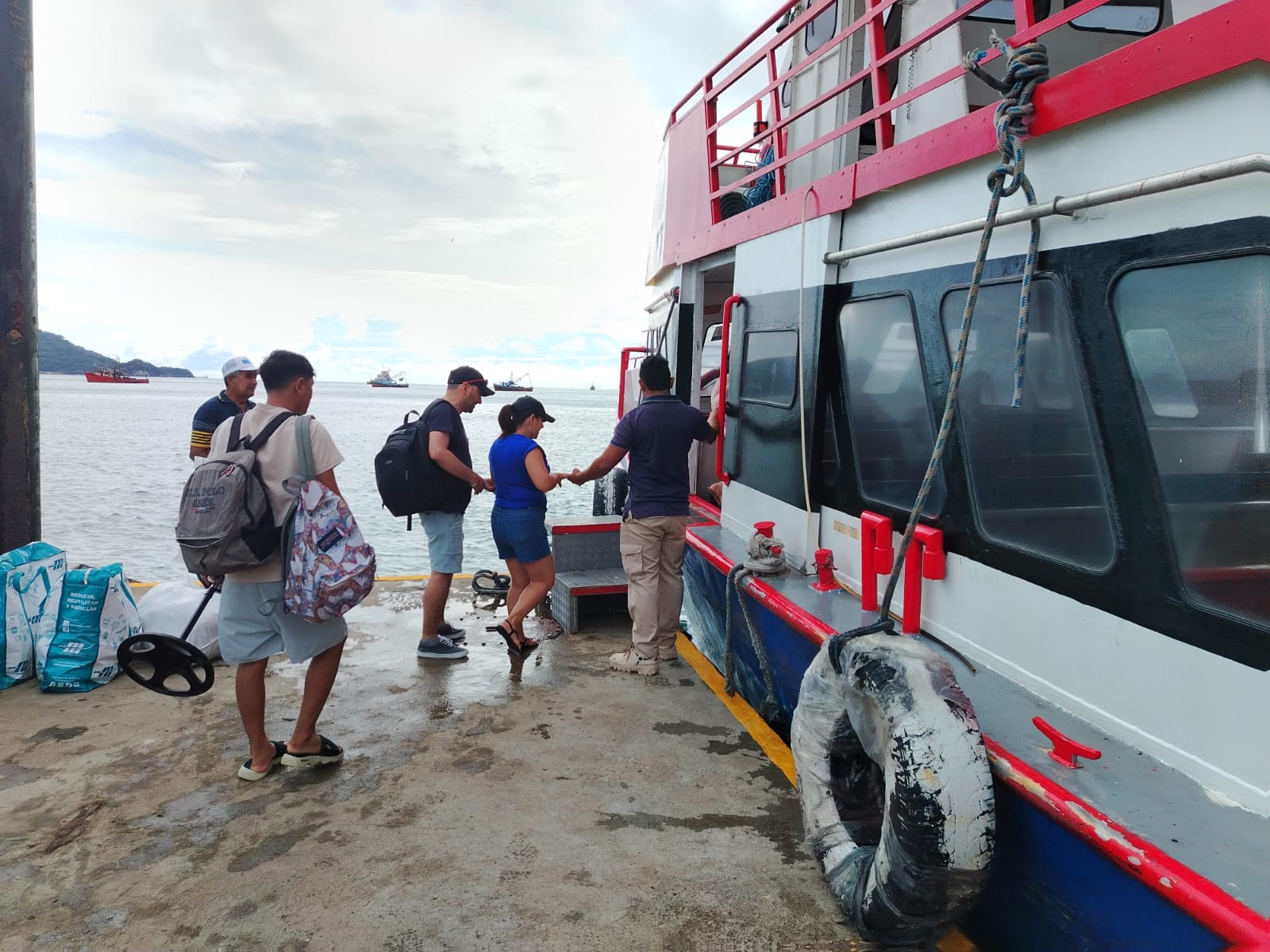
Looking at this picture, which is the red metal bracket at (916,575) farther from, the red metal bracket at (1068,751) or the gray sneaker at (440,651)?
the gray sneaker at (440,651)

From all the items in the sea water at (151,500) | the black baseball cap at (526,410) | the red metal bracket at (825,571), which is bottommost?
the sea water at (151,500)

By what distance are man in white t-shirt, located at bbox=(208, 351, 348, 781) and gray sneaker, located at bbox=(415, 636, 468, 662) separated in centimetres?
150

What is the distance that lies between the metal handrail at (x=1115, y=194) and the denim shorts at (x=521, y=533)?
279cm

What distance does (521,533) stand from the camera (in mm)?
5141

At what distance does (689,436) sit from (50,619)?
3.80 metres

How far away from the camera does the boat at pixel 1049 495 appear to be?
6.64 ft

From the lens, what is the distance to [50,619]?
461cm

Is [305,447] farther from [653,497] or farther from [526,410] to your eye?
[653,497]

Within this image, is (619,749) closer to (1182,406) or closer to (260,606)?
(260,606)

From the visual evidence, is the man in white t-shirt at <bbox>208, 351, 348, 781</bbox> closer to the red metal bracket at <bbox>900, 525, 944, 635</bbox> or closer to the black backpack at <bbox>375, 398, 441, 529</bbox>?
the black backpack at <bbox>375, 398, 441, 529</bbox>

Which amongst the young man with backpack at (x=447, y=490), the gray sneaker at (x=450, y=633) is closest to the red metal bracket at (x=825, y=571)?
the young man with backpack at (x=447, y=490)

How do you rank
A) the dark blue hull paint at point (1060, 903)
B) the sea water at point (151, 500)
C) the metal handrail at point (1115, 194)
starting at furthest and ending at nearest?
the sea water at point (151, 500)
the metal handrail at point (1115, 194)
the dark blue hull paint at point (1060, 903)

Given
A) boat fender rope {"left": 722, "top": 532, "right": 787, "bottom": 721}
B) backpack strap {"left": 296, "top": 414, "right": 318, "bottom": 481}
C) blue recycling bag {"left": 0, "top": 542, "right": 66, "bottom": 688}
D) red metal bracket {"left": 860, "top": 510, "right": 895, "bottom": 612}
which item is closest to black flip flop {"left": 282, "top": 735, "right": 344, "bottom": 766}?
backpack strap {"left": 296, "top": 414, "right": 318, "bottom": 481}

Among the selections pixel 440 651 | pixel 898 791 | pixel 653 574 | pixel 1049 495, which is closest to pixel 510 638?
pixel 440 651
